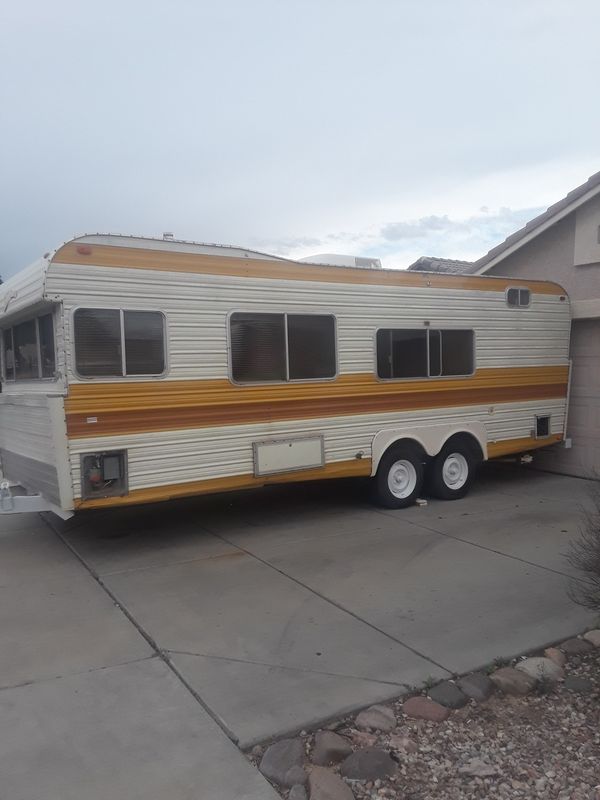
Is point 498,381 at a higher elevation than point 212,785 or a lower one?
higher

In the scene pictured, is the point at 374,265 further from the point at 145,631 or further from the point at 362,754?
the point at 362,754

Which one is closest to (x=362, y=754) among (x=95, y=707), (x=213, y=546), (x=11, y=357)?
(x=95, y=707)

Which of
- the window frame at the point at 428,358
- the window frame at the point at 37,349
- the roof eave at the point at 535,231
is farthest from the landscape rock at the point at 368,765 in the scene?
the roof eave at the point at 535,231

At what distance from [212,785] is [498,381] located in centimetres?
723

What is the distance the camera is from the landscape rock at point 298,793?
10.0ft

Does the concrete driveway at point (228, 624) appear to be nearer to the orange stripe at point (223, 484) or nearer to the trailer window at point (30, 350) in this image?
the orange stripe at point (223, 484)

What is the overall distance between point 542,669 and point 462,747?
1.01 metres

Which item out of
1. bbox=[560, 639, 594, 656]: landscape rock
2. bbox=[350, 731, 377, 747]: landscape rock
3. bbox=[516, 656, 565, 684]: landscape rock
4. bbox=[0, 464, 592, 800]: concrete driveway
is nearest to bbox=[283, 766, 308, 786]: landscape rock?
bbox=[0, 464, 592, 800]: concrete driveway

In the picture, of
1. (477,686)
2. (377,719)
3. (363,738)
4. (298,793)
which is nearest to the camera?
(298,793)

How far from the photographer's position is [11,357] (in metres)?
7.70

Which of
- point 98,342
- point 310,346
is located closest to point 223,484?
point 310,346

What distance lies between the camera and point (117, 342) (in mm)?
6297

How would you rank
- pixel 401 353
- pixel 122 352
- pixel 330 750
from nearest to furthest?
pixel 330 750 → pixel 122 352 → pixel 401 353

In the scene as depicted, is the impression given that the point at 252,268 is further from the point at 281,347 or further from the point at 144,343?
the point at 144,343
